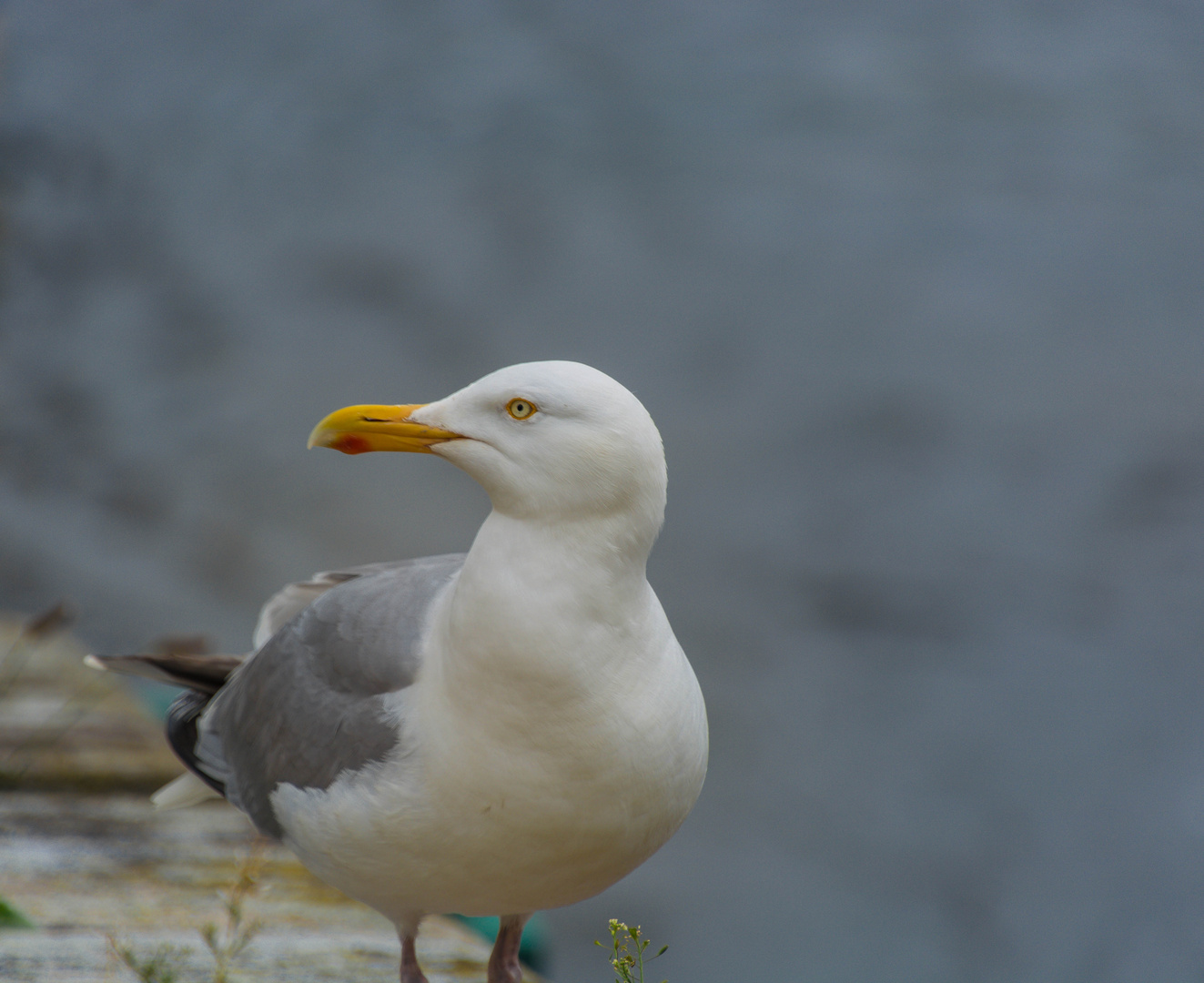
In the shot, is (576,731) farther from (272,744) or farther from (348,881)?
(272,744)

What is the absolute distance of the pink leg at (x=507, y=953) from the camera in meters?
2.67

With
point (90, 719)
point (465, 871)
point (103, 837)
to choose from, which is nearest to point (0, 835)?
point (103, 837)

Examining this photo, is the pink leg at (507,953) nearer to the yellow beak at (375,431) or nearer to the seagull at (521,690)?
the seagull at (521,690)

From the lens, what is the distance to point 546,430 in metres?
1.92

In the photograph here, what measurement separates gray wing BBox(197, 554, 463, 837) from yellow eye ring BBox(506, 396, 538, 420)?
530mm

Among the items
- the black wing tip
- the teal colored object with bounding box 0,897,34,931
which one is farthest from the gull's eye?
the teal colored object with bounding box 0,897,34,931

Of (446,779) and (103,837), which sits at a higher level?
(446,779)

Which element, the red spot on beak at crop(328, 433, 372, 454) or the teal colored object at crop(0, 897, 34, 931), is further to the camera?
the teal colored object at crop(0, 897, 34, 931)

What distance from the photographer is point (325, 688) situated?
2.40 m

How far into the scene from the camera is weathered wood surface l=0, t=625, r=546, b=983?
292 cm

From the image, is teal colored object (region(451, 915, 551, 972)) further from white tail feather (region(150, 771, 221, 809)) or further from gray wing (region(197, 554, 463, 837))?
gray wing (region(197, 554, 463, 837))

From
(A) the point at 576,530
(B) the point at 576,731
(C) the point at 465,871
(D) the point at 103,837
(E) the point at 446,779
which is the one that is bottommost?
(D) the point at 103,837

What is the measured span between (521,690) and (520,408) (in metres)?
0.48

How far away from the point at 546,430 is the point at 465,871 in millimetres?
826
